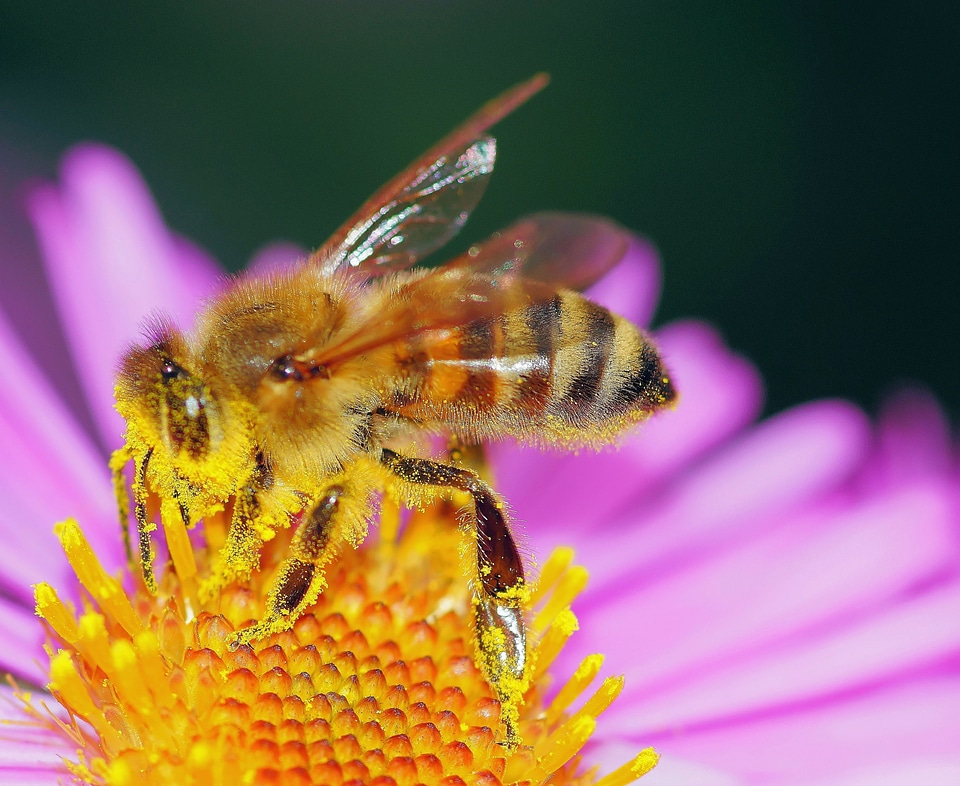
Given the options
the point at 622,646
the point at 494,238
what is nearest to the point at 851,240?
the point at 622,646

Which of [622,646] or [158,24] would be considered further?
[158,24]

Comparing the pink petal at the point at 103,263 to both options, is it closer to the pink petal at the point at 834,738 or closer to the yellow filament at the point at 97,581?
the yellow filament at the point at 97,581

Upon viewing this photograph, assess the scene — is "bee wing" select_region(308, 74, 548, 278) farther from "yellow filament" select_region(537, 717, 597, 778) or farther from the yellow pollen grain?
"yellow filament" select_region(537, 717, 597, 778)

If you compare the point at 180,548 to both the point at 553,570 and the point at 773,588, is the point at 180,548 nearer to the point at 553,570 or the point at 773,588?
the point at 553,570

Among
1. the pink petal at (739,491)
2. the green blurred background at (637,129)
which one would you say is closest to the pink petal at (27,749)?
the pink petal at (739,491)

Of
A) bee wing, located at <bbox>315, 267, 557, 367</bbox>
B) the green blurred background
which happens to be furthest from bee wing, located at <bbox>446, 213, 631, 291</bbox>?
the green blurred background

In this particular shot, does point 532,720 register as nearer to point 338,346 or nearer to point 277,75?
point 338,346
